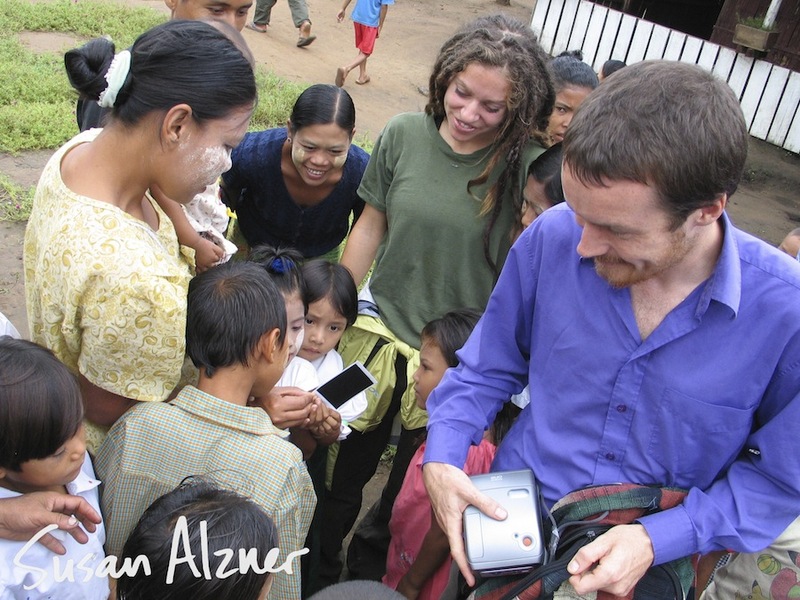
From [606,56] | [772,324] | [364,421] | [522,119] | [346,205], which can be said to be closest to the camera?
[772,324]

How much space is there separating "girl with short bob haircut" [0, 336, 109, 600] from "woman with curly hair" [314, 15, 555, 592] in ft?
4.14

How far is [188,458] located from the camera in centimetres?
196

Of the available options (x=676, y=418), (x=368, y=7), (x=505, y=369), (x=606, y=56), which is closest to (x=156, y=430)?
(x=505, y=369)

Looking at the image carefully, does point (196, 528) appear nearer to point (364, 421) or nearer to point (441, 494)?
point (441, 494)

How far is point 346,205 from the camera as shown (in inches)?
130

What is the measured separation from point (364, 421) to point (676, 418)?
56.5 inches

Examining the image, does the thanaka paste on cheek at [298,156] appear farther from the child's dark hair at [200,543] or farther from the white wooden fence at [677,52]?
the white wooden fence at [677,52]

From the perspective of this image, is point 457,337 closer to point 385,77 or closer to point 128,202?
point 128,202

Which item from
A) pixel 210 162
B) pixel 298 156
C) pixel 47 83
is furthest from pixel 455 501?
pixel 47 83

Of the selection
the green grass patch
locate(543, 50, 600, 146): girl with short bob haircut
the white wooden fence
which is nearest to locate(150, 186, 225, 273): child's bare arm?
locate(543, 50, 600, 146): girl with short bob haircut

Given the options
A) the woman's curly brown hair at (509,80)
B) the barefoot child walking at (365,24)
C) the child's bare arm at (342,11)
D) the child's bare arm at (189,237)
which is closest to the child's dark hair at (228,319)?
the child's bare arm at (189,237)

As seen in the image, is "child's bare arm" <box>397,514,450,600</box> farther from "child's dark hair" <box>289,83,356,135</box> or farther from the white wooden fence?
the white wooden fence

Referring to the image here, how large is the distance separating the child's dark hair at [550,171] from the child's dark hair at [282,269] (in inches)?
37.1

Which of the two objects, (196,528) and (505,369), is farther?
(505,369)
